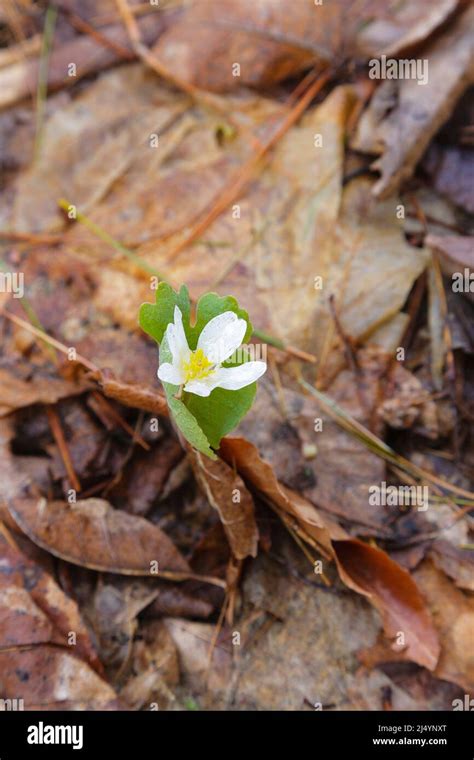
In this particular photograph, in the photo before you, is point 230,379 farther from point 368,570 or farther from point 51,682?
point 51,682

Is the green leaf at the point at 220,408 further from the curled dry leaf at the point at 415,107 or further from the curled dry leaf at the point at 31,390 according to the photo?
the curled dry leaf at the point at 415,107

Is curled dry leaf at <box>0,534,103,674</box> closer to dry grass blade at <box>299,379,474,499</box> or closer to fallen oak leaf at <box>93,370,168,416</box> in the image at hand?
fallen oak leaf at <box>93,370,168,416</box>

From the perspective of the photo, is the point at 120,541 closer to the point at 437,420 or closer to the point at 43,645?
the point at 43,645

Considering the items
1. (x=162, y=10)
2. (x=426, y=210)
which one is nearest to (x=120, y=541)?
(x=426, y=210)

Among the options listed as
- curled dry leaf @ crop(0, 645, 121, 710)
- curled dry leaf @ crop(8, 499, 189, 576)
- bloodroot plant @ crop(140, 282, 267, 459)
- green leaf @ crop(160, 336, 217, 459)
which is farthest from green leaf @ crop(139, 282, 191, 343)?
curled dry leaf @ crop(0, 645, 121, 710)
